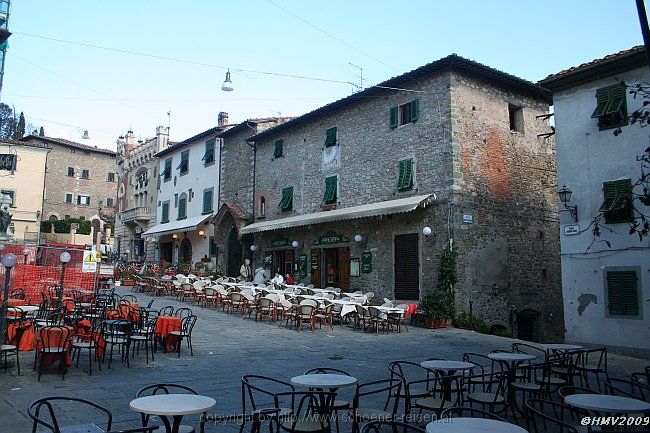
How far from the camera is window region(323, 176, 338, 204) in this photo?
767 inches

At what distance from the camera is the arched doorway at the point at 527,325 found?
16.7 metres

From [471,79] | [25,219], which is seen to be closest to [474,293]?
[471,79]

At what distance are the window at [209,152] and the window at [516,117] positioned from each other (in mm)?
16462

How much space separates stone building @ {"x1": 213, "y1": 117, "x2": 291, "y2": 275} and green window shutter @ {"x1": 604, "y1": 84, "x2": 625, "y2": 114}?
641 inches

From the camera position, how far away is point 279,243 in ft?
72.9

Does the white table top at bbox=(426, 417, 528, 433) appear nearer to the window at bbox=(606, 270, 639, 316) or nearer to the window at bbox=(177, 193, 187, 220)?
the window at bbox=(606, 270, 639, 316)

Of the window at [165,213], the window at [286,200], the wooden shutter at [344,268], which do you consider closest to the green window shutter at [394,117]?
the wooden shutter at [344,268]

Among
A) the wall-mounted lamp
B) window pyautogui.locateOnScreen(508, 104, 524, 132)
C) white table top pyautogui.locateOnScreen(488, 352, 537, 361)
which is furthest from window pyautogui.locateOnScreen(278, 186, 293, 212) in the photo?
white table top pyautogui.locateOnScreen(488, 352, 537, 361)

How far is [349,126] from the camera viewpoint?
63.2ft

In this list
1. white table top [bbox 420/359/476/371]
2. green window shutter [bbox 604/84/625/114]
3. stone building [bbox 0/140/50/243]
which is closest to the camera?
white table top [bbox 420/359/476/371]

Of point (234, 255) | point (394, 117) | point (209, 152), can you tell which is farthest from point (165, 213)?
point (394, 117)

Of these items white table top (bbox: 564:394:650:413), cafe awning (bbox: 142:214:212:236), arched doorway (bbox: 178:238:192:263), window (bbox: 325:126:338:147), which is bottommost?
white table top (bbox: 564:394:650:413)

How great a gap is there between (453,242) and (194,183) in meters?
19.3

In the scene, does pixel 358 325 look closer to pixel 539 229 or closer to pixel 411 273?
pixel 411 273
